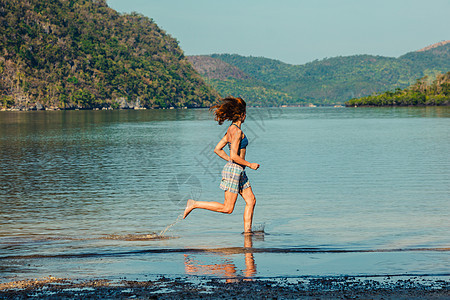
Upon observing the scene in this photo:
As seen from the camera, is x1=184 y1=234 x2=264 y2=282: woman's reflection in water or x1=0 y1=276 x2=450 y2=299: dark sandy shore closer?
x1=0 y1=276 x2=450 y2=299: dark sandy shore

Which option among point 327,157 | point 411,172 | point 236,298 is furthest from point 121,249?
point 327,157

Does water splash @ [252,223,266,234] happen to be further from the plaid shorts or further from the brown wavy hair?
the brown wavy hair

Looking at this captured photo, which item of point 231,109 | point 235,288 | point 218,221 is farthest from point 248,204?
point 235,288

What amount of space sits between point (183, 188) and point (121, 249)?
441 inches

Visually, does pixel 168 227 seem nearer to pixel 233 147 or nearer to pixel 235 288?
pixel 233 147

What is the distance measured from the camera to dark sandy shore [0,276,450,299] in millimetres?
7859

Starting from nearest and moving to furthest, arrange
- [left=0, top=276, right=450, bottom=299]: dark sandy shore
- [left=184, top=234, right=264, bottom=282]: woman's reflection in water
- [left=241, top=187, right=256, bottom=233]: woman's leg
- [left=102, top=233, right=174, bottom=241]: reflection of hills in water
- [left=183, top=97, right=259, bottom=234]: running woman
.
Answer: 1. [left=0, top=276, right=450, bottom=299]: dark sandy shore
2. [left=184, top=234, right=264, bottom=282]: woman's reflection in water
3. [left=183, top=97, right=259, bottom=234]: running woman
4. [left=241, top=187, right=256, bottom=233]: woman's leg
5. [left=102, top=233, right=174, bottom=241]: reflection of hills in water

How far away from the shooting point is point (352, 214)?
16.0 metres

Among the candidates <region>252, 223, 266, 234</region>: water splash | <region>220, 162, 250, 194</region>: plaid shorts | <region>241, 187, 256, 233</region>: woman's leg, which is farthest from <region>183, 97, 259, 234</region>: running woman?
<region>252, 223, 266, 234</region>: water splash

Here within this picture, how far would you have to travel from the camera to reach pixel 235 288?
27.1ft

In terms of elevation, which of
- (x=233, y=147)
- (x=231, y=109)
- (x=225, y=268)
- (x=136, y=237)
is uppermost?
(x=231, y=109)

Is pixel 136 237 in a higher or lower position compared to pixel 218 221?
higher

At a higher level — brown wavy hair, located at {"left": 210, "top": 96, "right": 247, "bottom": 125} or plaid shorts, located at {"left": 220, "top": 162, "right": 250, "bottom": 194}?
brown wavy hair, located at {"left": 210, "top": 96, "right": 247, "bottom": 125}

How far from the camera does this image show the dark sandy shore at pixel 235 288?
7.86 metres
